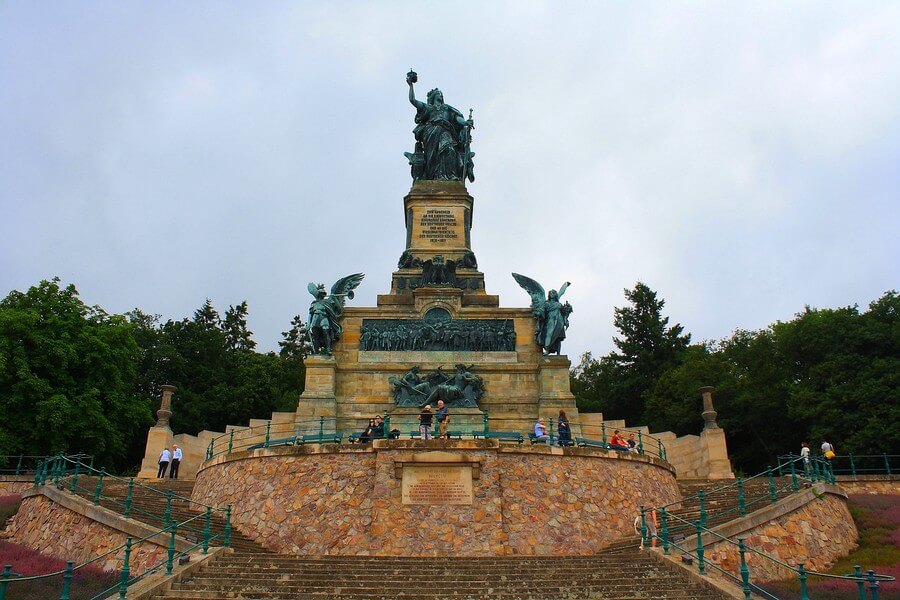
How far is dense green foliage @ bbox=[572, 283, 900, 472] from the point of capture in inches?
1230

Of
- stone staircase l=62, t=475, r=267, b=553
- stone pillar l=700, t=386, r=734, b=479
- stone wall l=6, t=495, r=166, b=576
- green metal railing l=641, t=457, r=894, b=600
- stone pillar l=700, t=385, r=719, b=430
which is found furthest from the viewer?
stone pillar l=700, t=385, r=719, b=430

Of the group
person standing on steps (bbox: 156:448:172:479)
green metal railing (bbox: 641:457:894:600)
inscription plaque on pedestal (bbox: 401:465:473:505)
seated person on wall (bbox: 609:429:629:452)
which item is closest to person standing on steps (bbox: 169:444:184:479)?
person standing on steps (bbox: 156:448:172:479)

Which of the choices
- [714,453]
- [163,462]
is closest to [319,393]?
[163,462]

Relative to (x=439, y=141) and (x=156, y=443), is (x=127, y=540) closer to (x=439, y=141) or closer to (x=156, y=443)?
(x=156, y=443)

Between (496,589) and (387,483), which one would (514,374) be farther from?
(496,589)

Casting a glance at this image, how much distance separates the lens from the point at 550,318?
29.2m

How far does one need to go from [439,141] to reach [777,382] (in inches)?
802

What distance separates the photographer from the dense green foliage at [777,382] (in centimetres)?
3123

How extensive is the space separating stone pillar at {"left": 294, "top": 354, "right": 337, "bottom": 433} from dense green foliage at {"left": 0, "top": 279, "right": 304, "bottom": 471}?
368 inches

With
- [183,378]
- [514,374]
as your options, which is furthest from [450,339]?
[183,378]

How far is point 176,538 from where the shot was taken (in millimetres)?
15180

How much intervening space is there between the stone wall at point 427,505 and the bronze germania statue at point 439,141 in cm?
1952

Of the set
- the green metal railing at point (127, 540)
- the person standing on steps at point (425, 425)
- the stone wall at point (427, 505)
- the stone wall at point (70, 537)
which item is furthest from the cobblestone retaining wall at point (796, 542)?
the stone wall at point (70, 537)

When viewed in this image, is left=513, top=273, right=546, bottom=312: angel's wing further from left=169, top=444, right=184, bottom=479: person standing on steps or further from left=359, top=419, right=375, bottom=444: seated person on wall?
left=169, top=444, right=184, bottom=479: person standing on steps
